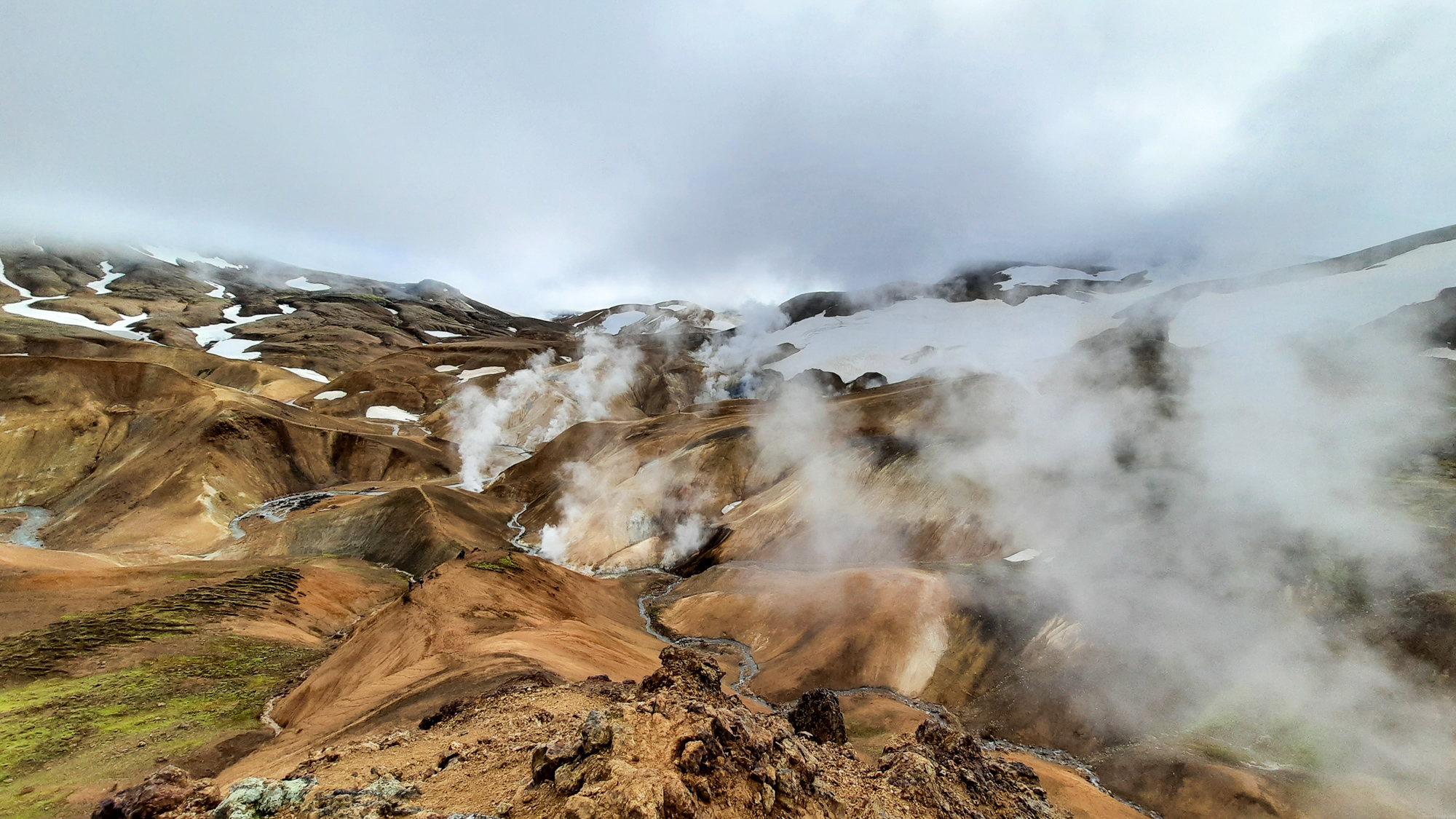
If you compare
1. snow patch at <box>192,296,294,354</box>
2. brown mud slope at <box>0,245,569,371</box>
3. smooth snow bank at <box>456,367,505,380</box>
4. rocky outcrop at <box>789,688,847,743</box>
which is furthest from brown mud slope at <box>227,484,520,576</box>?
snow patch at <box>192,296,294,354</box>

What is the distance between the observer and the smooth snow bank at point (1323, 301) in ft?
116

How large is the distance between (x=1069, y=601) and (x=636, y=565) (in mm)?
30810

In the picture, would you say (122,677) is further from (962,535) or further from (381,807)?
(962,535)

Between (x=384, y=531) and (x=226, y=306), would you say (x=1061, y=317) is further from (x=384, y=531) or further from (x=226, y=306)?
(x=226, y=306)

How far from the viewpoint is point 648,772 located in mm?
6824

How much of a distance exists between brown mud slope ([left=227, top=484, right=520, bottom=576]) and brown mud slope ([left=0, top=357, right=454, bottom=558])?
402 cm

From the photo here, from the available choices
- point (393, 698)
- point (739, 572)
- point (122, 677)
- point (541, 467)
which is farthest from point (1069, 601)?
point (541, 467)

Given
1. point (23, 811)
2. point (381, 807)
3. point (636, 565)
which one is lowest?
point (636, 565)

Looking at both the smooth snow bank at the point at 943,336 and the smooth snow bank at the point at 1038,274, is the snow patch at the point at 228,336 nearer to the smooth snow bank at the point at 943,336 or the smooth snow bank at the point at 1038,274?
the smooth snow bank at the point at 943,336

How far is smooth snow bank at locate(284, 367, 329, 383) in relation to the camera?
113 m

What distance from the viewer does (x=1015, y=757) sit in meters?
17.6

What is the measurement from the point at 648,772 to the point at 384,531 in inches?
1860

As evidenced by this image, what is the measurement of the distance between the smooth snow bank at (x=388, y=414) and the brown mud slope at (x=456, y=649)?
76.4 m

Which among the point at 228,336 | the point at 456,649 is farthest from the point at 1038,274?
the point at 228,336
